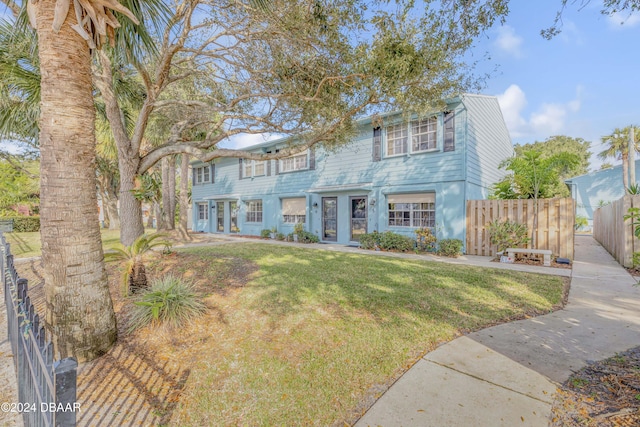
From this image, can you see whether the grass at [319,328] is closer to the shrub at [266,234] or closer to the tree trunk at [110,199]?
the shrub at [266,234]

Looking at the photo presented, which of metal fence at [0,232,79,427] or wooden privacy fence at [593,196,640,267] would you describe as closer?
metal fence at [0,232,79,427]

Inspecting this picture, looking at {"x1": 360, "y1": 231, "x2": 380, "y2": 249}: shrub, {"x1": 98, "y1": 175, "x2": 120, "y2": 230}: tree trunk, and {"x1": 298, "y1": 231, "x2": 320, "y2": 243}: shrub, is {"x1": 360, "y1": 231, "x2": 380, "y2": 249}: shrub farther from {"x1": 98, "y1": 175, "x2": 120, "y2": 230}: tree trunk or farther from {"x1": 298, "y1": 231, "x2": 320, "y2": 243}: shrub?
{"x1": 98, "y1": 175, "x2": 120, "y2": 230}: tree trunk

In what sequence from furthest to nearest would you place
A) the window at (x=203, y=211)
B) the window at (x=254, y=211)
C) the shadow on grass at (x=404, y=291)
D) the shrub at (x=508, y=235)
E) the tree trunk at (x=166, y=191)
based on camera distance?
the window at (x=203, y=211)
the window at (x=254, y=211)
the tree trunk at (x=166, y=191)
the shrub at (x=508, y=235)
the shadow on grass at (x=404, y=291)

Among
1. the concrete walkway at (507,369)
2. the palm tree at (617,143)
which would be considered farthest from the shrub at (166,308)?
the palm tree at (617,143)

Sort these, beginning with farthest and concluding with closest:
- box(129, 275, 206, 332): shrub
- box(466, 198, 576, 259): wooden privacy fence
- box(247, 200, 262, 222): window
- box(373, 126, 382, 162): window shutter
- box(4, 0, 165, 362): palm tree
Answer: box(247, 200, 262, 222): window
box(373, 126, 382, 162): window shutter
box(466, 198, 576, 259): wooden privacy fence
box(129, 275, 206, 332): shrub
box(4, 0, 165, 362): palm tree

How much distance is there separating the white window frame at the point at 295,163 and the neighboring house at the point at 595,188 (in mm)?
20778

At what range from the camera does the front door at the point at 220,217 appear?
19.5m

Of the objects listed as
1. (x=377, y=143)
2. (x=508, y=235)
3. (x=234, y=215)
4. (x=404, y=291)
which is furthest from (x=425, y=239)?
(x=234, y=215)

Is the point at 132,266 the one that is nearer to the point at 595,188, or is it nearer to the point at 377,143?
the point at 377,143

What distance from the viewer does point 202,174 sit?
68.2 ft

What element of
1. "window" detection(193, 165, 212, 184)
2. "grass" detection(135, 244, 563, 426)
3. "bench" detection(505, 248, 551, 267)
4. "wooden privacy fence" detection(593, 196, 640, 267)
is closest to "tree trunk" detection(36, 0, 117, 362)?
"grass" detection(135, 244, 563, 426)

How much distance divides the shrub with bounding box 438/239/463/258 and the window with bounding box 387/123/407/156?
3.87 m

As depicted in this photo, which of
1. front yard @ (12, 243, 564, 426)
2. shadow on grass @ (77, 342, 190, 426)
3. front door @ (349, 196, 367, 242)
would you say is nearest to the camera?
shadow on grass @ (77, 342, 190, 426)

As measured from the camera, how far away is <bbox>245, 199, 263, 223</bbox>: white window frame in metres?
17.2
